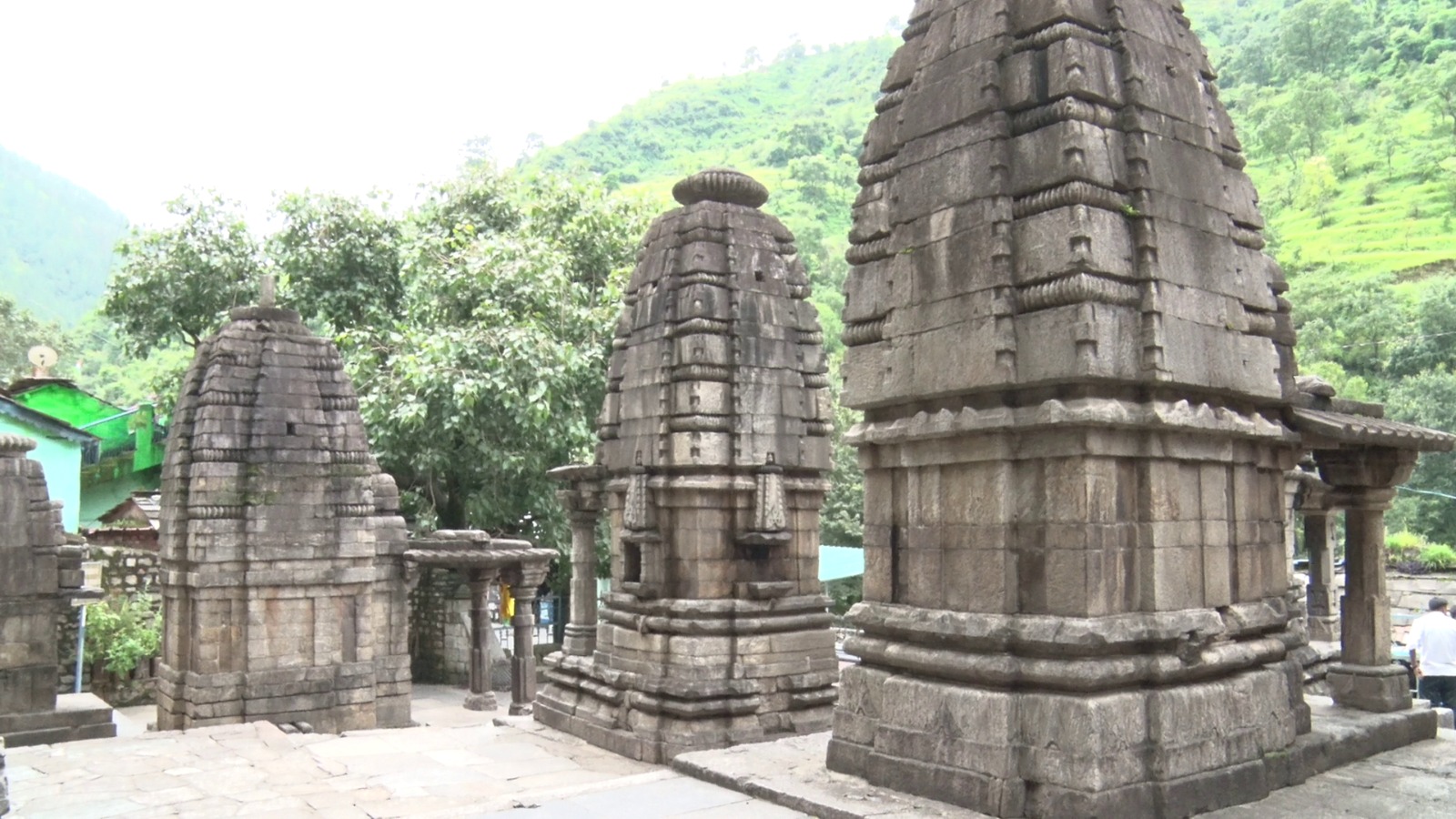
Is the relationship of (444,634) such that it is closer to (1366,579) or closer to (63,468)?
(63,468)

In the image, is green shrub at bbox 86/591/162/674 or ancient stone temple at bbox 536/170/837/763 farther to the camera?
green shrub at bbox 86/591/162/674

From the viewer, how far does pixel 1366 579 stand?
779cm

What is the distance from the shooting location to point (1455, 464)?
30094mm

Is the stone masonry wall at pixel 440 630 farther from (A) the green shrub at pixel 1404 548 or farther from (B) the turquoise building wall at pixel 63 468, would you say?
(A) the green shrub at pixel 1404 548

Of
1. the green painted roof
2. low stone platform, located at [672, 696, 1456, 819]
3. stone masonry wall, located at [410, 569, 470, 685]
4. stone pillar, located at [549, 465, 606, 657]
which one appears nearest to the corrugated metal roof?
stone masonry wall, located at [410, 569, 470, 685]

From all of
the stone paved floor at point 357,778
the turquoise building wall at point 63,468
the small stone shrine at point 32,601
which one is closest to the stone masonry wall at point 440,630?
the turquoise building wall at point 63,468

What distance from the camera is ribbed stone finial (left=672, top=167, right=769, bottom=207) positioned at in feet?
34.1

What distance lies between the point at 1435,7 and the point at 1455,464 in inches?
2658

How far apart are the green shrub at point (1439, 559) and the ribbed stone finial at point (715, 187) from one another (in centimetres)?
2318

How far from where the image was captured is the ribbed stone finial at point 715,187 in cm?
1038

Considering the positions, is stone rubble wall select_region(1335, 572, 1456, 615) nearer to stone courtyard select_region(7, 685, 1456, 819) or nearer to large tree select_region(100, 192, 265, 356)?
stone courtyard select_region(7, 685, 1456, 819)

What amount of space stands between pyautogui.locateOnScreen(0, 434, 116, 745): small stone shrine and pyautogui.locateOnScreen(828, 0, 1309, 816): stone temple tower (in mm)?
10320

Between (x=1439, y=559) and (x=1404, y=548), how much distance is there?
3.92 ft

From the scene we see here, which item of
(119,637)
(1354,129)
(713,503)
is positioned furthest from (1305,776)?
(1354,129)
